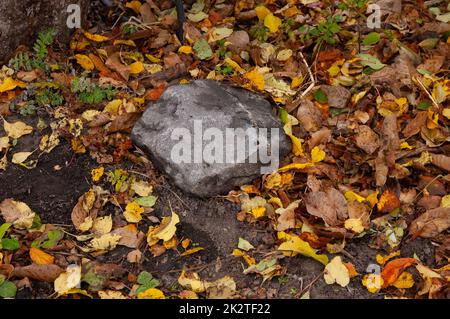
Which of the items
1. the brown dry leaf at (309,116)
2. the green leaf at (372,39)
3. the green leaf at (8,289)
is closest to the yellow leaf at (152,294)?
the green leaf at (8,289)

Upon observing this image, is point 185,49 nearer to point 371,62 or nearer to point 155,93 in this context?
point 155,93

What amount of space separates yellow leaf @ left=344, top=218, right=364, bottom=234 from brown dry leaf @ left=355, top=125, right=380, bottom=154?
1.49 feet

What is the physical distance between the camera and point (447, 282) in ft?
8.13

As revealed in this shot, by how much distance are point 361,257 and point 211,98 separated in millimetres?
1144

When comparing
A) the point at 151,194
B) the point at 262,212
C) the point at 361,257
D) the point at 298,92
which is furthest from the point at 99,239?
the point at 298,92

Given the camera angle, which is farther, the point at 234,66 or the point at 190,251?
the point at 234,66

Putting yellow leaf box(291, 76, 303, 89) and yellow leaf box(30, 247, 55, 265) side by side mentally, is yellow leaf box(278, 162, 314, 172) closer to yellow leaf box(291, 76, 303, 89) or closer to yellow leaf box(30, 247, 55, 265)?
yellow leaf box(291, 76, 303, 89)

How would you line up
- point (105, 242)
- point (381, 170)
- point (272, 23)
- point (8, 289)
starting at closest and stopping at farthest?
point (8, 289)
point (105, 242)
point (381, 170)
point (272, 23)

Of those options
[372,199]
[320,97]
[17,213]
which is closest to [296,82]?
[320,97]

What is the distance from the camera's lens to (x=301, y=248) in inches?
101

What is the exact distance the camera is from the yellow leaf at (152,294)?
2.46 m

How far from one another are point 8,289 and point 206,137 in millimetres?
1167

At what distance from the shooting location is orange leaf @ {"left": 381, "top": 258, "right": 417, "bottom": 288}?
2.51 metres

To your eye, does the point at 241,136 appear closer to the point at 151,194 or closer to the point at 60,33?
the point at 151,194
